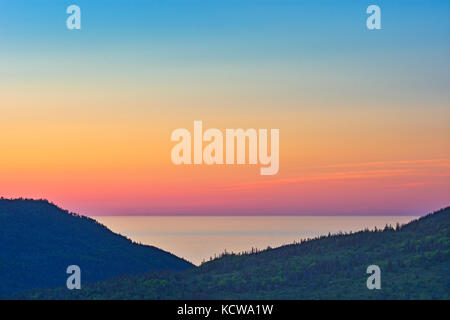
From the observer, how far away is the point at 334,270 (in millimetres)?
72688

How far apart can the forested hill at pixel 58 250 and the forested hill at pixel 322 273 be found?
32883 mm

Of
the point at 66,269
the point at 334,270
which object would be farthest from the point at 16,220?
the point at 334,270

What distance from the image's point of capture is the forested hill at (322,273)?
66625 millimetres

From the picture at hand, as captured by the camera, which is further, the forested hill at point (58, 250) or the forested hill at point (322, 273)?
the forested hill at point (58, 250)

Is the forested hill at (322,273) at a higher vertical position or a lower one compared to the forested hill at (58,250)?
lower

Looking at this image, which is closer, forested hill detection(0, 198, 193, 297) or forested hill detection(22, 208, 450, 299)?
forested hill detection(22, 208, 450, 299)

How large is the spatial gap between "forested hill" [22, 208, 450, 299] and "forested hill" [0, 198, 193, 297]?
108 feet

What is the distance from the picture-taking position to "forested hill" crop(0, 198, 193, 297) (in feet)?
370

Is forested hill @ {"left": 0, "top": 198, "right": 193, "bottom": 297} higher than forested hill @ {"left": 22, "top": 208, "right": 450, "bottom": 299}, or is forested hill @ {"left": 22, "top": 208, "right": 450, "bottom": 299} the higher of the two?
forested hill @ {"left": 0, "top": 198, "right": 193, "bottom": 297}

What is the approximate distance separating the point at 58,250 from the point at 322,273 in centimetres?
6522

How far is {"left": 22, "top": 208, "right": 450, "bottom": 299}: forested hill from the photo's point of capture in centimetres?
6662
